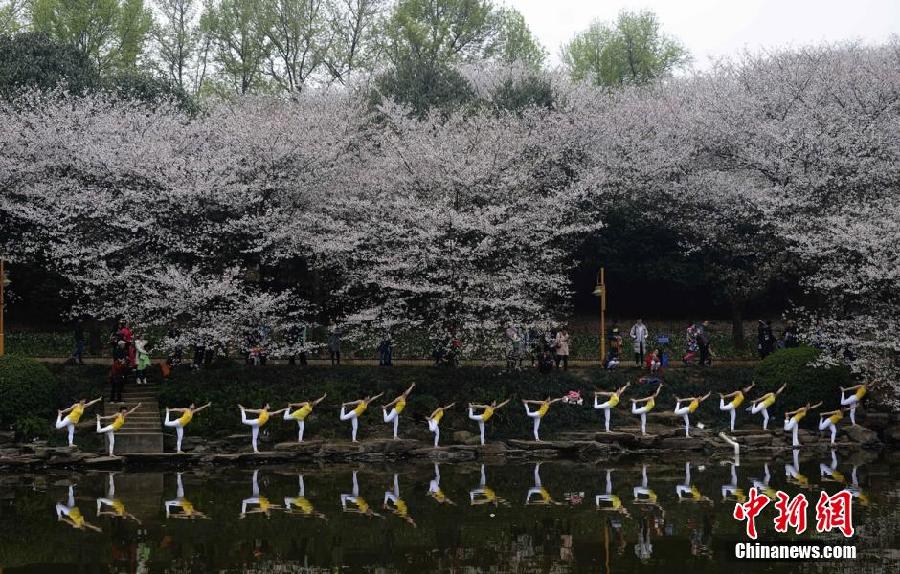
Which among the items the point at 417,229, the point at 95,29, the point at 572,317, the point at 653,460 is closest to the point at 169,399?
the point at 417,229

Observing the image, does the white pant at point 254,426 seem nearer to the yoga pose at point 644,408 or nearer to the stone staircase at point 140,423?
the stone staircase at point 140,423

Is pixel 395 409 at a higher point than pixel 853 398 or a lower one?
lower

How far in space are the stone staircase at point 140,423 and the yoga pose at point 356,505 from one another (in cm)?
755

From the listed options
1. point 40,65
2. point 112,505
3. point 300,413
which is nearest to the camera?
point 112,505

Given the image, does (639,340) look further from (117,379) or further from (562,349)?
(117,379)

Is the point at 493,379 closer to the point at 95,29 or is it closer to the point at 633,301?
the point at 633,301

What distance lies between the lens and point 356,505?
23.8 m

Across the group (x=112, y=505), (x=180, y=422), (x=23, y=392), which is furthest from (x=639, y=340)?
(x=23, y=392)

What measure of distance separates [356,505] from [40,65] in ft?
96.9

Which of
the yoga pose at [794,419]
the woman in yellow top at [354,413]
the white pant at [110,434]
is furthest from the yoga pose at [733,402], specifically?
the white pant at [110,434]

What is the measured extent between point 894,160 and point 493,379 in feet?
51.0

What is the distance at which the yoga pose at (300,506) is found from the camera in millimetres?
22797

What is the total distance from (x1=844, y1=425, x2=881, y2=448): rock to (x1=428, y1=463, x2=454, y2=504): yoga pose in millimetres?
12951

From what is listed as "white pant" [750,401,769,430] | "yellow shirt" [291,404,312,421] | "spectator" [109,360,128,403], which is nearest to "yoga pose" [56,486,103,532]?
"spectator" [109,360,128,403]
